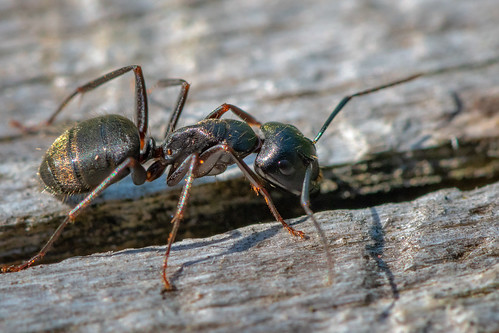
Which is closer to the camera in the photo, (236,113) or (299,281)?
(299,281)

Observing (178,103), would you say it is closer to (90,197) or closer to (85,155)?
(85,155)

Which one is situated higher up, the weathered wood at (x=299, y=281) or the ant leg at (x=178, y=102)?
the ant leg at (x=178, y=102)

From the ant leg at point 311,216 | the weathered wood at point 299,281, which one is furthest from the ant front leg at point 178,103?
the weathered wood at point 299,281

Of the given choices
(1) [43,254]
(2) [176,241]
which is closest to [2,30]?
(1) [43,254]

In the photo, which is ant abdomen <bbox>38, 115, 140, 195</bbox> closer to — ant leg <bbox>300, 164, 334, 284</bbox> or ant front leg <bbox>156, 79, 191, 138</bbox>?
ant front leg <bbox>156, 79, 191, 138</bbox>

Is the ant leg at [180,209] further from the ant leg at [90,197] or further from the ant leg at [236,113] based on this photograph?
the ant leg at [236,113]

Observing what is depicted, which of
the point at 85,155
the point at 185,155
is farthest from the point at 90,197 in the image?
the point at 185,155

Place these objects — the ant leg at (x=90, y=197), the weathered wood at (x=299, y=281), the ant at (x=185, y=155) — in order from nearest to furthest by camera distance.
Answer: the weathered wood at (x=299, y=281)
the ant leg at (x=90, y=197)
the ant at (x=185, y=155)
